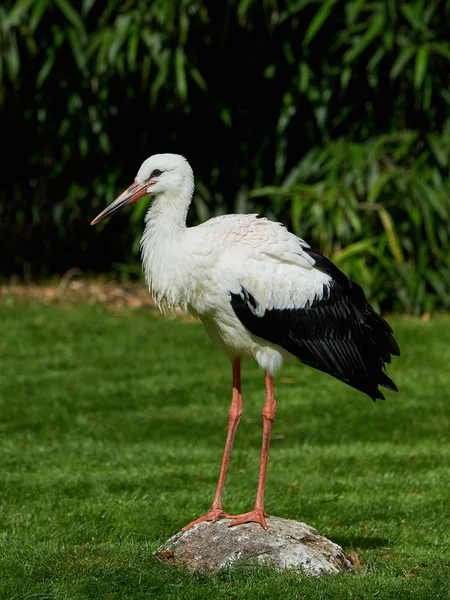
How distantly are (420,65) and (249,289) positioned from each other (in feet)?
18.5

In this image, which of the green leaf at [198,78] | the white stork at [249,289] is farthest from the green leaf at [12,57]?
the white stork at [249,289]

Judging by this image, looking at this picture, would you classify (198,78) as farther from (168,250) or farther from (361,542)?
(361,542)

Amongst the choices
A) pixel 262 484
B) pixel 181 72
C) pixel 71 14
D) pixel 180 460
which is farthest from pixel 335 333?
pixel 71 14

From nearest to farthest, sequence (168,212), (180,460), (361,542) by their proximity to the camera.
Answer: (168,212)
(361,542)
(180,460)

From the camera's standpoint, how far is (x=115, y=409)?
8.50m

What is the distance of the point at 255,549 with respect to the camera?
5.04 m

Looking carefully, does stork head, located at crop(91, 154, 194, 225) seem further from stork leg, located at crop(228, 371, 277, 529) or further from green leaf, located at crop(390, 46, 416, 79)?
green leaf, located at crop(390, 46, 416, 79)

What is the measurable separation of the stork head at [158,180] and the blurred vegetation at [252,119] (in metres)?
5.07

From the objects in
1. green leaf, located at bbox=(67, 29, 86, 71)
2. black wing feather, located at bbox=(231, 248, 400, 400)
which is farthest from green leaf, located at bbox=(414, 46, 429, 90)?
black wing feather, located at bbox=(231, 248, 400, 400)

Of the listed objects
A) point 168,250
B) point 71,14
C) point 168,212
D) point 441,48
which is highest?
point 71,14

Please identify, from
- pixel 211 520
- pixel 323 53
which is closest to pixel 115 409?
pixel 211 520

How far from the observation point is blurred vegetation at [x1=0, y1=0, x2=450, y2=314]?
→ 10844 millimetres

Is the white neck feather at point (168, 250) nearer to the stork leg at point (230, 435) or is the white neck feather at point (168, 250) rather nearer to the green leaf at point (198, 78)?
the stork leg at point (230, 435)

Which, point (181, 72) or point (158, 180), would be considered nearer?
point (158, 180)
